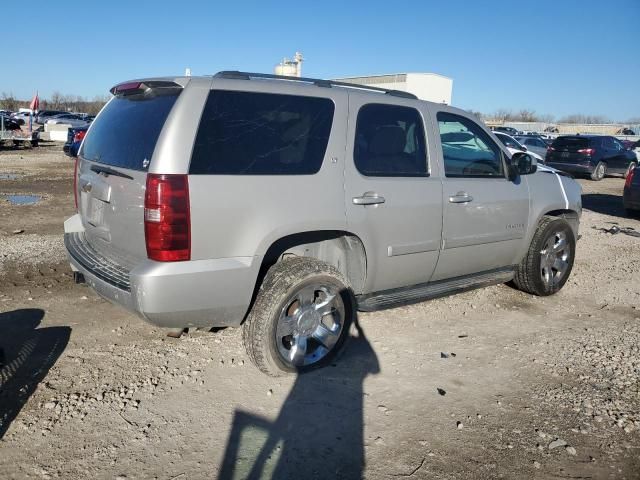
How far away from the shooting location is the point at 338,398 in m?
3.38

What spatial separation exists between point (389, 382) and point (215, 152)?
1.96 meters

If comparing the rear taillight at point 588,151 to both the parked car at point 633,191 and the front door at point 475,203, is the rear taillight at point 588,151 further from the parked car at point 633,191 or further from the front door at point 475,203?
the front door at point 475,203

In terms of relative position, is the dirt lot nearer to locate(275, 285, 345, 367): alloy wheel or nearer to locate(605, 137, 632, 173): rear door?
locate(275, 285, 345, 367): alloy wheel

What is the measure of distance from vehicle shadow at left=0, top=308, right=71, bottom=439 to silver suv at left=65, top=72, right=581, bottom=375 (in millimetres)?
671

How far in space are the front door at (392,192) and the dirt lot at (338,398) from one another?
0.71 m

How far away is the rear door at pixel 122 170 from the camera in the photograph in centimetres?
306

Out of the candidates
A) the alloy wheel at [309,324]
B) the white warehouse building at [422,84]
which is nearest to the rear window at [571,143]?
the white warehouse building at [422,84]

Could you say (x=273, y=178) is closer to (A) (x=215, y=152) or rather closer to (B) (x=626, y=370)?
(A) (x=215, y=152)

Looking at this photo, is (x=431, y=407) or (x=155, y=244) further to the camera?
(x=431, y=407)

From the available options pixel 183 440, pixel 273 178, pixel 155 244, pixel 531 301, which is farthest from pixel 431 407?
pixel 531 301

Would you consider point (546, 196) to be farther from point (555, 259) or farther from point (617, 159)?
point (617, 159)

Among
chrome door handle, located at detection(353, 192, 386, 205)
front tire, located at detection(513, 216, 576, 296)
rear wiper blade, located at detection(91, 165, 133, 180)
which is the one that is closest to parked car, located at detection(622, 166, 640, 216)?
front tire, located at detection(513, 216, 576, 296)

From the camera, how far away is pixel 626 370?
3.89 meters

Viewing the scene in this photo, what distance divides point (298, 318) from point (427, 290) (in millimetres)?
1262
